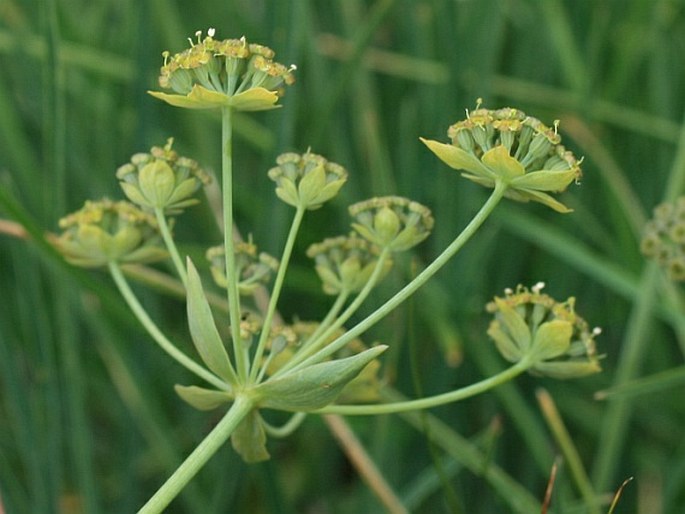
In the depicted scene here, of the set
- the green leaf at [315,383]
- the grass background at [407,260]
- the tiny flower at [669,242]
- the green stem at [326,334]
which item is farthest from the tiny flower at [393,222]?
the grass background at [407,260]

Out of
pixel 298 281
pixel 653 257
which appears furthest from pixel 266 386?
pixel 298 281

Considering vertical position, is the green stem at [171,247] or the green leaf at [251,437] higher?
the green stem at [171,247]

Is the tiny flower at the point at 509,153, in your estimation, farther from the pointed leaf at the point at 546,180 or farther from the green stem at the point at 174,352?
the green stem at the point at 174,352

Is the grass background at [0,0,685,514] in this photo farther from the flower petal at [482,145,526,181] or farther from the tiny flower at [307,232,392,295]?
the flower petal at [482,145,526,181]

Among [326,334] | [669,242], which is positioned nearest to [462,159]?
[326,334]

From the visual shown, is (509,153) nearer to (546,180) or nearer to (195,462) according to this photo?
(546,180)

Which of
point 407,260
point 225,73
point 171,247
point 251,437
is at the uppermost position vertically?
point 225,73

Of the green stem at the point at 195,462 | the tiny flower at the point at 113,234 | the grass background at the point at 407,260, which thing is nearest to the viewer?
the green stem at the point at 195,462
